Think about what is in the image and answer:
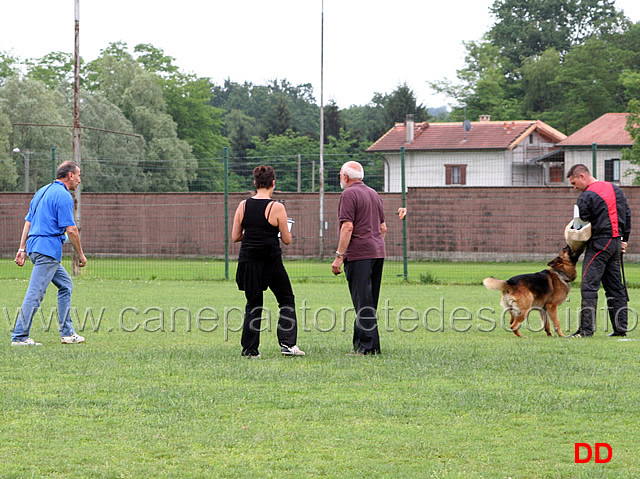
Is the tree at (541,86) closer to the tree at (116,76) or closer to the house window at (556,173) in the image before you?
the house window at (556,173)

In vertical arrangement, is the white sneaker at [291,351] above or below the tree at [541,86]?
below

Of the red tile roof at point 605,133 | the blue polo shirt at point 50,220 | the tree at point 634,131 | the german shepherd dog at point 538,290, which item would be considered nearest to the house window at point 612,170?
the tree at point 634,131

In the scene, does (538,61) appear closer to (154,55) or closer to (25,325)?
(154,55)

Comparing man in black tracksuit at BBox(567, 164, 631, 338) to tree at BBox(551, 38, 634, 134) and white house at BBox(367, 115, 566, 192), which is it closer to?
white house at BBox(367, 115, 566, 192)

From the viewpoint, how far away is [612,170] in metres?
37.3

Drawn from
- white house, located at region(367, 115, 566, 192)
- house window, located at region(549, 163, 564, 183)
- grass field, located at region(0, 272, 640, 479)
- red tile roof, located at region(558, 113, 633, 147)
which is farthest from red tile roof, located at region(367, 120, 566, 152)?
grass field, located at region(0, 272, 640, 479)

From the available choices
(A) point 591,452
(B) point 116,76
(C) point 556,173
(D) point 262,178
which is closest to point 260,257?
(D) point 262,178

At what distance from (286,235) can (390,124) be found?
75.2 metres

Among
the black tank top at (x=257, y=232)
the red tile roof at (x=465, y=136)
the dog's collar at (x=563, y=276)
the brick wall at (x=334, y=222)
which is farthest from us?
the red tile roof at (x=465, y=136)

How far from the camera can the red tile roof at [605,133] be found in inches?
2041

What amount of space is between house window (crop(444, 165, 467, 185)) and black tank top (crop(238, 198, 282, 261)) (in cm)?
4641

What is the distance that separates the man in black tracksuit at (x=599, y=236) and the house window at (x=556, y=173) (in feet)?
121

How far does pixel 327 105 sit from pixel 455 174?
33.8 metres

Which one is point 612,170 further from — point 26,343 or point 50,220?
point 26,343
